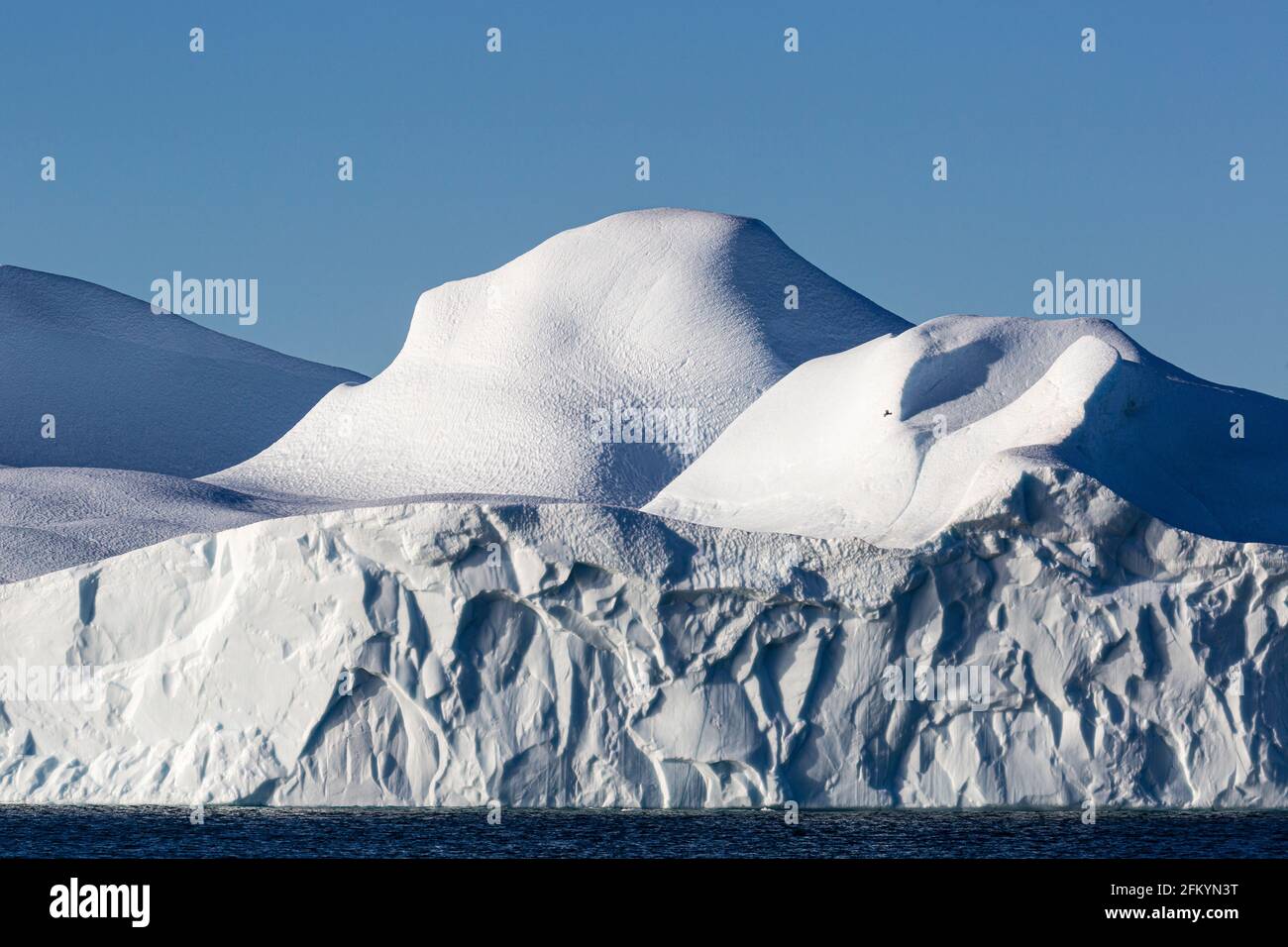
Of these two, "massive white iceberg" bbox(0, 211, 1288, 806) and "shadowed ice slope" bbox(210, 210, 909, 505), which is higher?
"shadowed ice slope" bbox(210, 210, 909, 505)

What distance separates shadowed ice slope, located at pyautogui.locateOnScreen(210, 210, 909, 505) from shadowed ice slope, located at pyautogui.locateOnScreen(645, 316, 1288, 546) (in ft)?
49.3

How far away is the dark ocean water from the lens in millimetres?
19609

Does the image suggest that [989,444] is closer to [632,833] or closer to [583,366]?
[632,833]

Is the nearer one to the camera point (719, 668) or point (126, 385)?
point (719, 668)

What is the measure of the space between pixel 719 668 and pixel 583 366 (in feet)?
92.7

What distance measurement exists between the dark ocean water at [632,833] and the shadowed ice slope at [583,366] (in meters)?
24.1

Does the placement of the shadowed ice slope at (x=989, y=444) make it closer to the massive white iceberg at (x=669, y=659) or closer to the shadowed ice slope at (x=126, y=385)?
the massive white iceberg at (x=669, y=659)

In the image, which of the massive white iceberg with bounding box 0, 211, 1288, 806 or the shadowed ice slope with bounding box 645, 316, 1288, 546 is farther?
the shadowed ice slope with bounding box 645, 316, 1288, 546

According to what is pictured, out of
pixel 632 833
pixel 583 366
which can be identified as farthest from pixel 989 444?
pixel 583 366

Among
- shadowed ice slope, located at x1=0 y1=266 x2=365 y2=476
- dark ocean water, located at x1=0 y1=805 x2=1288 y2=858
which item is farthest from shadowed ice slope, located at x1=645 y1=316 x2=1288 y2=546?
shadowed ice slope, located at x1=0 y1=266 x2=365 y2=476

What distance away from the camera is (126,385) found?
63.8 metres

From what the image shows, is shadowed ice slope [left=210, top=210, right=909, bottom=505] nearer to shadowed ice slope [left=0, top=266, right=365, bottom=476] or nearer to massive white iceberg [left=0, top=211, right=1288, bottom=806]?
shadowed ice slope [left=0, top=266, right=365, bottom=476]

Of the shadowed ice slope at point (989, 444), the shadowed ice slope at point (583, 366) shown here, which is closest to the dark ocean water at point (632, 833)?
the shadowed ice slope at point (989, 444)
